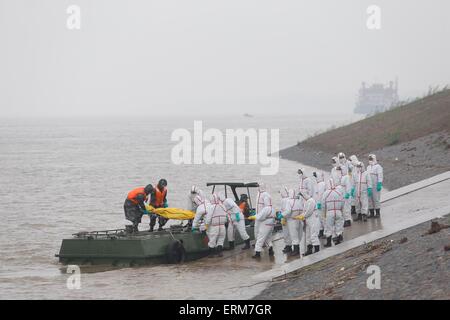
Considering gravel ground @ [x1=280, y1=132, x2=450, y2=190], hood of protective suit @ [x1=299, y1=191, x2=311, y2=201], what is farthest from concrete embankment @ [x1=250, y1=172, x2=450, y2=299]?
gravel ground @ [x1=280, y1=132, x2=450, y2=190]

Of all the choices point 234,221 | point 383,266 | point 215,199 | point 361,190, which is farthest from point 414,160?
point 383,266

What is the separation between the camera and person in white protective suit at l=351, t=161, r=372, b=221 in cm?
2498

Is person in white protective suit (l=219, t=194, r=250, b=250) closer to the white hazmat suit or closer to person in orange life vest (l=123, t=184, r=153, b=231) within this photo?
the white hazmat suit

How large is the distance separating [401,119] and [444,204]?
1379 inches

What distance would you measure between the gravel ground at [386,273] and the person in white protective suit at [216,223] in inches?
135

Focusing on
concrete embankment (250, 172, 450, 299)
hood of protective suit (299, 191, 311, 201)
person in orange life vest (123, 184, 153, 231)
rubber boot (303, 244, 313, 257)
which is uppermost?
hood of protective suit (299, 191, 311, 201)

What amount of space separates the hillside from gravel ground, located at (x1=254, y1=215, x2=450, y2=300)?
18.4 m

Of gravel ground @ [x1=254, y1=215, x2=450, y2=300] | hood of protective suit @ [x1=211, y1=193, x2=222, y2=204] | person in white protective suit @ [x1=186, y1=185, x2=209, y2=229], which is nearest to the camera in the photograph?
gravel ground @ [x1=254, y1=215, x2=450, y2=300]

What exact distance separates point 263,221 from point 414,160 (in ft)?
78.3

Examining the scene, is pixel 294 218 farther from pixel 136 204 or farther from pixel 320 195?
pixel 136 204

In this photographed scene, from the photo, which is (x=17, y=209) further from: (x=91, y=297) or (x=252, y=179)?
(x=91, y=297)

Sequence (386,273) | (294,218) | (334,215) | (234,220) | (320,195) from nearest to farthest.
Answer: (386,273)
(294,218)
(334,215)
(234,220)
(320,195)

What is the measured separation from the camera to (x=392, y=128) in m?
57.6
